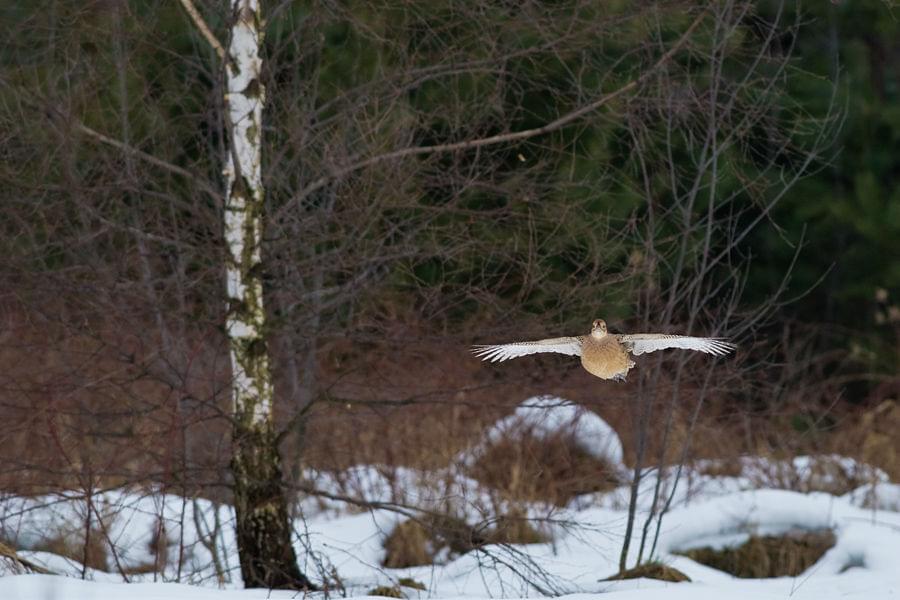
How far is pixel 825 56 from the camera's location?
15.5 meters

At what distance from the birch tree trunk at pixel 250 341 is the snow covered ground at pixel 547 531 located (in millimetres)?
197

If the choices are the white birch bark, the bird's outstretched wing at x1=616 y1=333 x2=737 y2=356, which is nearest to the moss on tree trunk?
the white birch bark

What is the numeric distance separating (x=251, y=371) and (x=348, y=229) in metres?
1.05

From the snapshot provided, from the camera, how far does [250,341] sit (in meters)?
6.53

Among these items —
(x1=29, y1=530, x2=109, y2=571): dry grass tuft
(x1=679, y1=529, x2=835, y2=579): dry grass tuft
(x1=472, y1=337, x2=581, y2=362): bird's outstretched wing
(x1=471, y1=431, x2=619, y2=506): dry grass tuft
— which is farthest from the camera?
(x1=471, y1=431, x2=619, y2=506): dry grass tuft

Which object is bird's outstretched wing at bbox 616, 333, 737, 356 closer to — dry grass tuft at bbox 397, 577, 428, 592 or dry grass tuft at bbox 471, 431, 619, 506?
dry grass tuft at bbox 397, 577, 428, 592

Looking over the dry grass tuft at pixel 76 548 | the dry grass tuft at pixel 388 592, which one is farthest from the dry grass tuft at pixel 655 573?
the dry grass tuft at pixel 76 548

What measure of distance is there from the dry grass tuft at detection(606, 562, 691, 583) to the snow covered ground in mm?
116

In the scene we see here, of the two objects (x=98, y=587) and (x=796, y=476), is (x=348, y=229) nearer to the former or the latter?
(x=98, y=587)

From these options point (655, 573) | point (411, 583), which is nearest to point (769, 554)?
point (655, 573)

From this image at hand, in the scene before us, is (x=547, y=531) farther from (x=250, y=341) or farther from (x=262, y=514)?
(x=250, y=341)

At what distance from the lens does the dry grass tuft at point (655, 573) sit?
7.01 m

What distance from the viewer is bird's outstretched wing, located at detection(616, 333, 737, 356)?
456 centimetres

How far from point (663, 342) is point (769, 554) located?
166 inches
